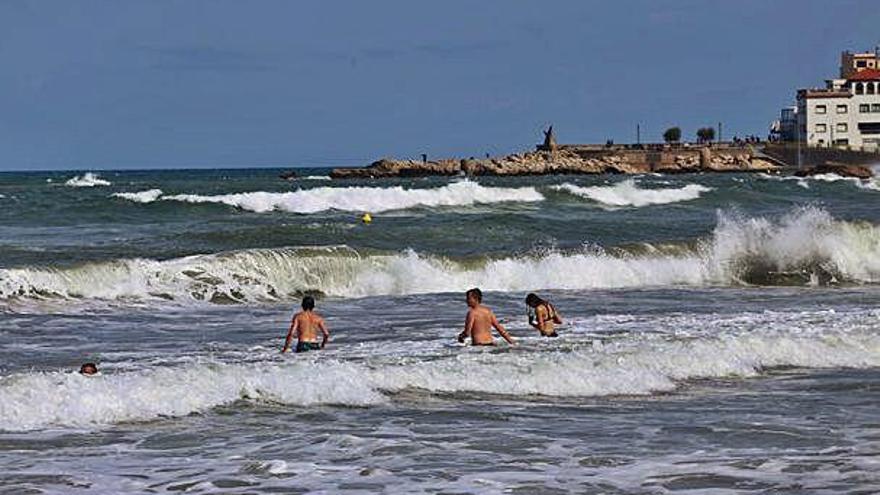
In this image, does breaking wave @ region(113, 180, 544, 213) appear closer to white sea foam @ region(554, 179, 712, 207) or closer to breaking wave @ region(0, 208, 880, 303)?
white sea foam @ region(554, 179, 712, 207)

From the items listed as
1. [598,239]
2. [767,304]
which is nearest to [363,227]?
[598,239]

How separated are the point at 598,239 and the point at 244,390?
74.6 feet

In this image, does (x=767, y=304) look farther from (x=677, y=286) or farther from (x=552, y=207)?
(x=552, y=207)

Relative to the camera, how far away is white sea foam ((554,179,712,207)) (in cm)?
5916

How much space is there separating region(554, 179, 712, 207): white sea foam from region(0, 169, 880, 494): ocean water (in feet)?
79.3

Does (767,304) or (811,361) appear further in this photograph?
(767,304)

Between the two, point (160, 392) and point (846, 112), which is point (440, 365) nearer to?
point (160, 392)

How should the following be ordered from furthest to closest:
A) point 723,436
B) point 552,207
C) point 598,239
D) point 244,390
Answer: point 552,207
point 598,239
point 244,390
point 723,436

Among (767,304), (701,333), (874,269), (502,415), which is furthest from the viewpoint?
(874,269)

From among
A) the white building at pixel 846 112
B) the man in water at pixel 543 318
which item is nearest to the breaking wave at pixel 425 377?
the man in water at pixel 543 318

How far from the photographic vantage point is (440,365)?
14.6 meters

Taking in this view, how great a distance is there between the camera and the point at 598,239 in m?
35.2

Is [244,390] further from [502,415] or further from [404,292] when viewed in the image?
[404,292]

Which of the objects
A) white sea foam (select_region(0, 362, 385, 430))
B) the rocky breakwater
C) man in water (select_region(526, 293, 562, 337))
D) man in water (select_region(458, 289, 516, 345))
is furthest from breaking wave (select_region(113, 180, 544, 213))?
the rocky breakwater
